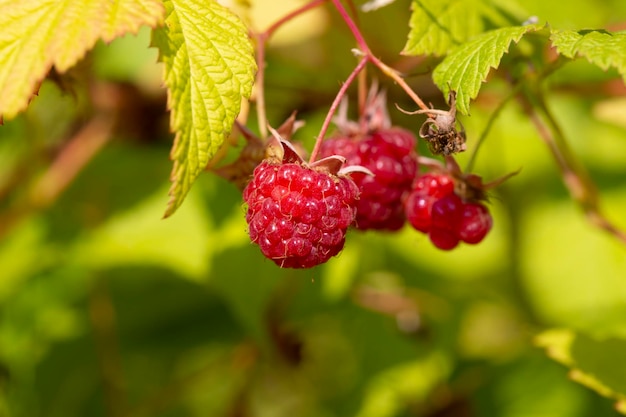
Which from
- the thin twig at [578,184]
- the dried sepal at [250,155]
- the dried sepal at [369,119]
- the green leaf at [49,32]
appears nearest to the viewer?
the green leaf at [49,32]

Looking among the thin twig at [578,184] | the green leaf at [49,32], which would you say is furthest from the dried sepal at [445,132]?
the thin twig at [578,184]

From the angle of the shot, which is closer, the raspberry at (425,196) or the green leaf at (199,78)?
the green leaf at (199,78)

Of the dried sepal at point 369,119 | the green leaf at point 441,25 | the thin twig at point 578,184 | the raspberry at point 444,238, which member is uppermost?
the green leaf at point 441,25

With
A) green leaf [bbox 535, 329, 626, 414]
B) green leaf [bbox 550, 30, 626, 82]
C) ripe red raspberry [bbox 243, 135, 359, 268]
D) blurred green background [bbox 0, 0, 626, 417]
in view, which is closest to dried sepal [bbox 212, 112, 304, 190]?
ripe red raspberry [bbox 243, 135, 359, 268]

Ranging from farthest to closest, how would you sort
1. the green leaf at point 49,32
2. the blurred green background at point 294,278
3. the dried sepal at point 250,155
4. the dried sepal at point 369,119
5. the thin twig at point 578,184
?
the blurred green background at point 294,278 → the thin twig at point 578,184 → the dried sepal at point 369,119 → the dried sepal at point 250,155 → the green leaf at point 49,32

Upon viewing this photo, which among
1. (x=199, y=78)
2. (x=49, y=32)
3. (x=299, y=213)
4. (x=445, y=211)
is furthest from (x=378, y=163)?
(x=49, y=32)

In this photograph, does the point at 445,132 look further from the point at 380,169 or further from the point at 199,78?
the point at 199,78

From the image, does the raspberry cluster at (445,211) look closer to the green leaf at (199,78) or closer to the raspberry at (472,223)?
the raspberry at (472,223)
